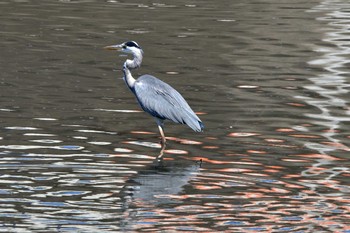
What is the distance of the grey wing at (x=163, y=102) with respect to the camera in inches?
679

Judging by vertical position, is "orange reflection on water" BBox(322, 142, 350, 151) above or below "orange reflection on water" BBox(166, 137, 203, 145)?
above

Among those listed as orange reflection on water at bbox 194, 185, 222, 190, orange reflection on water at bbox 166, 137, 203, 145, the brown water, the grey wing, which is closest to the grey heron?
the grey wing

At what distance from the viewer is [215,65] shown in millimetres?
26094

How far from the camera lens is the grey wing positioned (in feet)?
56.6

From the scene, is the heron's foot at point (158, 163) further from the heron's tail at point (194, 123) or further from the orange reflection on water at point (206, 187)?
the orange reflection on water at point (206, 187)

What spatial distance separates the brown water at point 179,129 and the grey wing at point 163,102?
1.42ft

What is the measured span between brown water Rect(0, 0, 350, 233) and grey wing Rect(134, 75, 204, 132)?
1.42 ft

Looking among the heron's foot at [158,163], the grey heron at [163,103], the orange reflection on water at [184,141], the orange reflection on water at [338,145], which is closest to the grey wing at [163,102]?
the grey heron at [163,103]

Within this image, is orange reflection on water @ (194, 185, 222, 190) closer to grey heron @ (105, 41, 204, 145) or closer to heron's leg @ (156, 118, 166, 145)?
grey heron @ (105, 41, 204, 145)

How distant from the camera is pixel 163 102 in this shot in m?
17.5

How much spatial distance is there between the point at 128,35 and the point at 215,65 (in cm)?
510

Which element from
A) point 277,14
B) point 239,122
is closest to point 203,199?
point 239,122

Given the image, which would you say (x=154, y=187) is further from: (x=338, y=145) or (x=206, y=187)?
(x=338, y=145)

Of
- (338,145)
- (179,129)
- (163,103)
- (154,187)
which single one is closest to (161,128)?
(163,103)
